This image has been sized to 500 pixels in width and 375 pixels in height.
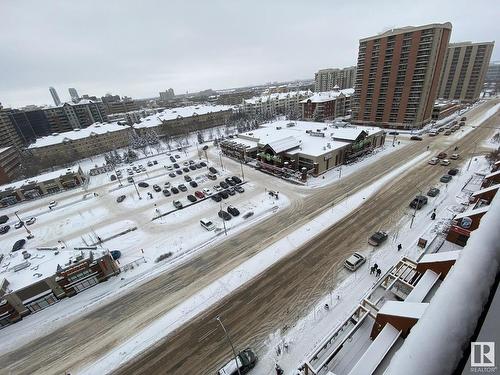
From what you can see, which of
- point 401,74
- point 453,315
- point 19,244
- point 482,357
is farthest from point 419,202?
point 19,244

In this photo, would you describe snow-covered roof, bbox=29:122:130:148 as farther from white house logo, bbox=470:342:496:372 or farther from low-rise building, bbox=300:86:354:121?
white house logo, bbox=470:342:496:372

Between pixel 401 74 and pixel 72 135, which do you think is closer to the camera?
pixel 401 74

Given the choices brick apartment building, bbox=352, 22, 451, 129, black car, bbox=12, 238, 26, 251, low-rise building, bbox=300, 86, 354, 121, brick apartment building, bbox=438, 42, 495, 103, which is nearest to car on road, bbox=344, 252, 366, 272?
black car, bbox=12, 238, 26, 251

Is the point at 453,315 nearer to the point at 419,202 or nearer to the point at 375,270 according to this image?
the point at 375,270

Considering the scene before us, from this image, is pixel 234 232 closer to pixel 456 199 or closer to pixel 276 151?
pixel 276 151

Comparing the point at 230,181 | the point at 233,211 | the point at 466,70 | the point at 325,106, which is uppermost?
the point at 466,70

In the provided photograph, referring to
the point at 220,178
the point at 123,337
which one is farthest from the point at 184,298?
the point at 220,178

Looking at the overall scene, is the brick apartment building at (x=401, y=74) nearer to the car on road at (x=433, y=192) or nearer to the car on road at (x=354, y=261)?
the car on road at (x=433, y=192)
